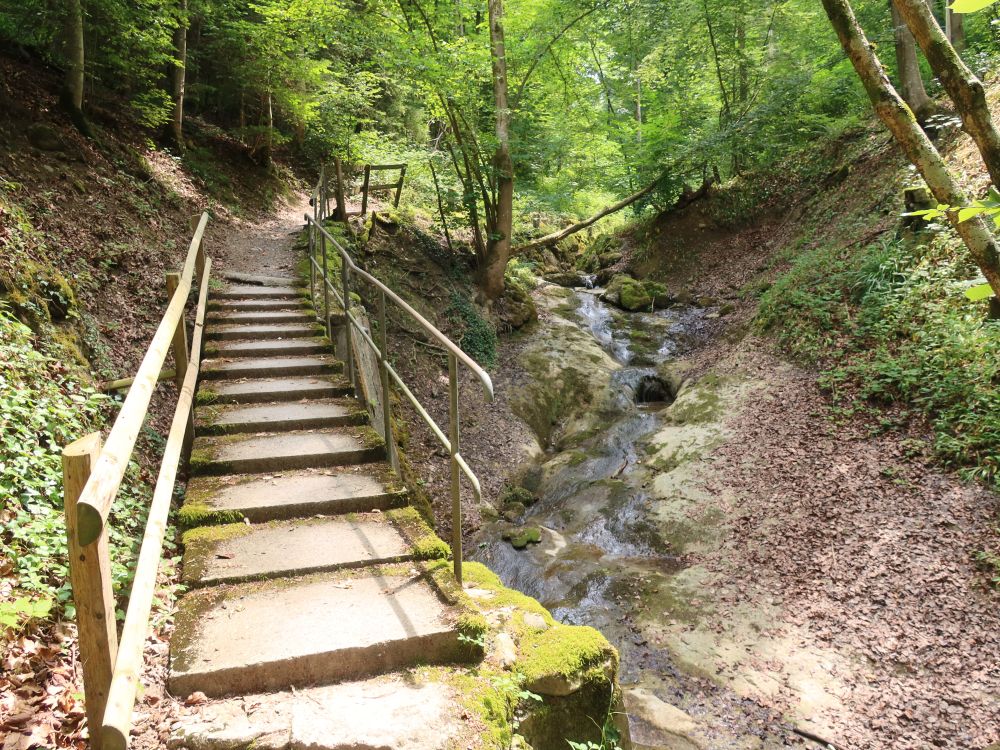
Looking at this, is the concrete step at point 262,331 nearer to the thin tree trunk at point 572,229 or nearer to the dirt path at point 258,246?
the dirt path at point 258,246

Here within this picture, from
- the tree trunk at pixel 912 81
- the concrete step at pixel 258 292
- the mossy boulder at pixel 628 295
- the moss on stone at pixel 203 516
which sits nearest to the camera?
the moss on stone at pixel 203 516

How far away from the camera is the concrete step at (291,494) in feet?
12.8

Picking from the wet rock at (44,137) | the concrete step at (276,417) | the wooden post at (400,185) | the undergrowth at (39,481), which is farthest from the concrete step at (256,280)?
the wooden post at (400,185)

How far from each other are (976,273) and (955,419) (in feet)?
7.50

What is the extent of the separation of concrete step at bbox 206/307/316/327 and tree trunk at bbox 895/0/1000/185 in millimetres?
6434

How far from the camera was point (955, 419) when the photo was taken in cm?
623

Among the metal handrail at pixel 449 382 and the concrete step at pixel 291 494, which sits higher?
the metal handrail at pixel 449 382

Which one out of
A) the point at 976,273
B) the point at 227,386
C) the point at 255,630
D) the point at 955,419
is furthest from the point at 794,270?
the point at 255,630

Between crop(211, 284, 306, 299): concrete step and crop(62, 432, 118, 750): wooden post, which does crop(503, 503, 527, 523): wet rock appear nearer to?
crop(211, 284, 306, 299): concrete step

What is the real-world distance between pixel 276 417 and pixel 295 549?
187 cm

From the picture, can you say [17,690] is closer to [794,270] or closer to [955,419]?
[955,419]

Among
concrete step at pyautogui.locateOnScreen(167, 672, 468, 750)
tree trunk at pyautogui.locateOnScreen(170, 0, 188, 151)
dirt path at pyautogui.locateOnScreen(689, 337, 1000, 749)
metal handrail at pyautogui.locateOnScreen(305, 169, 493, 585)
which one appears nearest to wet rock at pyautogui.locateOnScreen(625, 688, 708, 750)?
dirt path at pyautogui.locateOnScreen(689, 337, 1000, 749)

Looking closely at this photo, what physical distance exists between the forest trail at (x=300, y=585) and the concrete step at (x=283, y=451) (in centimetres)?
1

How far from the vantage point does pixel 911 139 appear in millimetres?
3631
